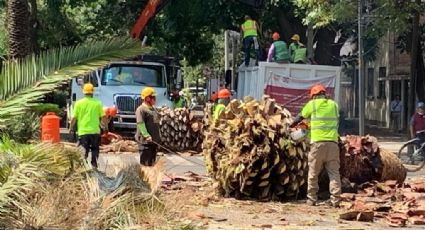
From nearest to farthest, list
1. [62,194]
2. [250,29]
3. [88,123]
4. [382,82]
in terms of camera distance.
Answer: [62,194], [88,123], [250,29], [382,82]

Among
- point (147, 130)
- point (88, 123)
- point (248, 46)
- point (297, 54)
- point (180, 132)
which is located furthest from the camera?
point (248, 46)

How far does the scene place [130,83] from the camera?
26906 mm

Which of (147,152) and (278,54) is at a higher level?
(278,54)

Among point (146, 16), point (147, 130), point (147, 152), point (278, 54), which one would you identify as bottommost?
point (147, 152)

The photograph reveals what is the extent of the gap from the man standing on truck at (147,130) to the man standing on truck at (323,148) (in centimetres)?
286

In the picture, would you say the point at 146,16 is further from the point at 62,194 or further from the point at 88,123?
the point at 62,194

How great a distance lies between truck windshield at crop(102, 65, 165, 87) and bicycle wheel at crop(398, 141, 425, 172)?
9.36 meters

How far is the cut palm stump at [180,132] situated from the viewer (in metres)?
23.0

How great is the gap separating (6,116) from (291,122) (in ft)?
22.8

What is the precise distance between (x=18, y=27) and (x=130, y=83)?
40.2 feet

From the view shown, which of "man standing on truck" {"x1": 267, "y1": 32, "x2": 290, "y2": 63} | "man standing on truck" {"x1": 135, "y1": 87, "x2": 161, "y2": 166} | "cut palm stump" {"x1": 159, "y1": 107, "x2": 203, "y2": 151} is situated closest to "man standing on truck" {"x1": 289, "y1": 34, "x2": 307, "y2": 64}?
"man standing on truck" {"x1": 267, "y1": 32, "x2": 290, "y2": 63}

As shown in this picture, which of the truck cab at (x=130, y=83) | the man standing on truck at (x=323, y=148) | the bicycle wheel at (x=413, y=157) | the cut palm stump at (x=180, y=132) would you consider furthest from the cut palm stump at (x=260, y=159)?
the truck cab at (x=130, y=83)

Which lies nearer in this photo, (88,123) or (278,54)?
(88,123)

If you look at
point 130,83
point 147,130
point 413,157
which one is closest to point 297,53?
point 413,157
